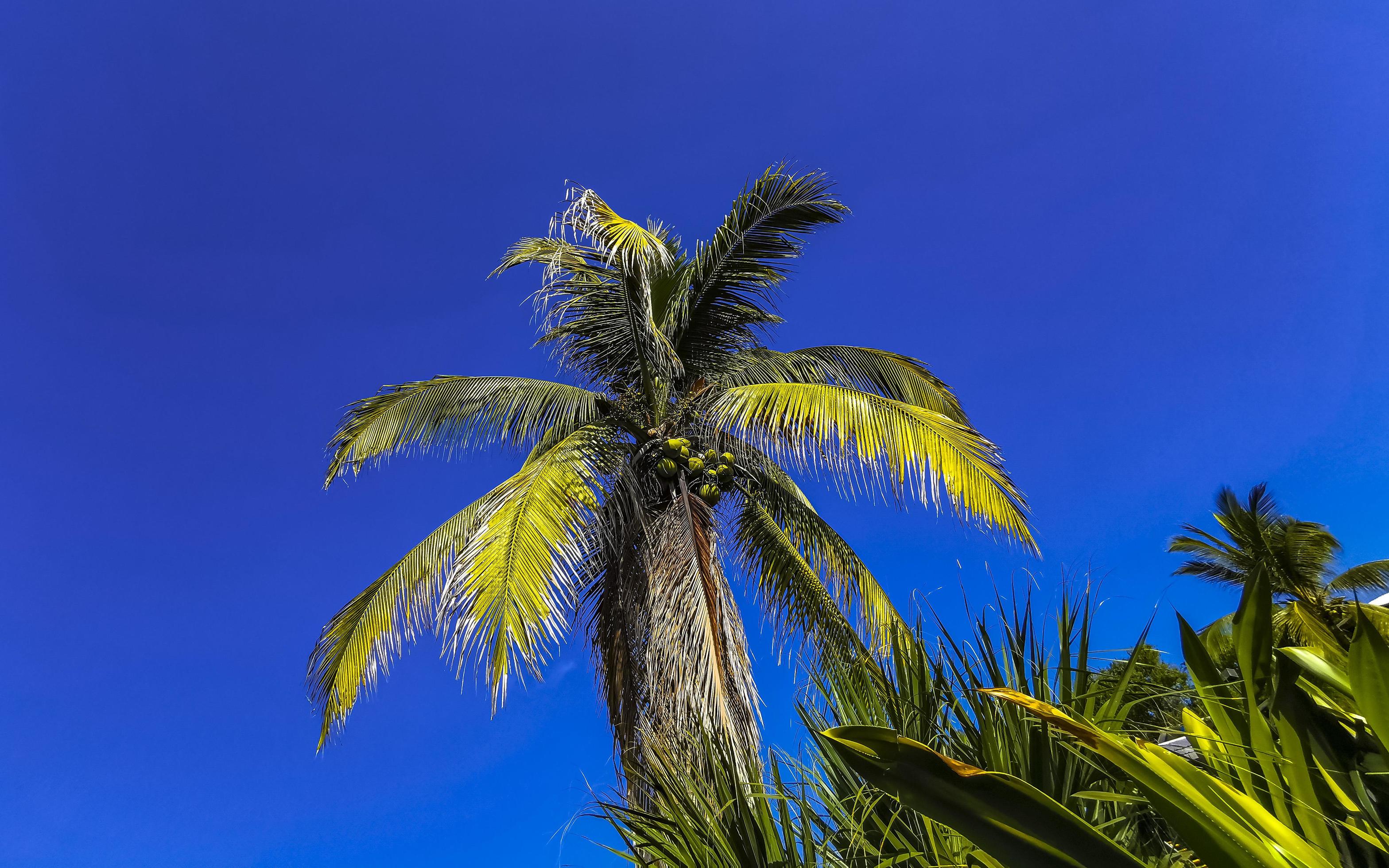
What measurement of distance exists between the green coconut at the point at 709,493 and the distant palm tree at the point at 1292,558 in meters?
12.3

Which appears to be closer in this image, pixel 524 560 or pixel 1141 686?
pixel 1141 686

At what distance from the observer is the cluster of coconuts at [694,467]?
23.9 ft

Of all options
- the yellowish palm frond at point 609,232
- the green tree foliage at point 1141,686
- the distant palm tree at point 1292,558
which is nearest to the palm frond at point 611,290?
the yellowish palm frond at point 609,232

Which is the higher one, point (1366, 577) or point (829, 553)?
point (1366, 577)

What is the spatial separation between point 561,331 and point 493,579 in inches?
141

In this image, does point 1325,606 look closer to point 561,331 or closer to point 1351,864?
point 561,331

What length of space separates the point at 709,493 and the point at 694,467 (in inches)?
10.7

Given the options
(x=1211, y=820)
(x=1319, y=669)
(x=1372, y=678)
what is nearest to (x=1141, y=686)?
(x=1319, y=669)

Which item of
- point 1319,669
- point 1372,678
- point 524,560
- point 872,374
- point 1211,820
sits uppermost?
point 872,374

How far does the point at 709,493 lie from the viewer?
719 cm

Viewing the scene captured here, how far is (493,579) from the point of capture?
212 inches

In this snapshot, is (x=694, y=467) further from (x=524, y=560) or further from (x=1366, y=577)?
(x=1366, y=577)

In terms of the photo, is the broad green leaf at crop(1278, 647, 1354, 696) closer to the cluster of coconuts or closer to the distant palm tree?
the cluster of coconuts

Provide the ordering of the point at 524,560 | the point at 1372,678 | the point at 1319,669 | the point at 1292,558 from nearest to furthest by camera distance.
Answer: the point at 1372,678, the point at 1319,669, the point at 524,560, the point at 1292,558
